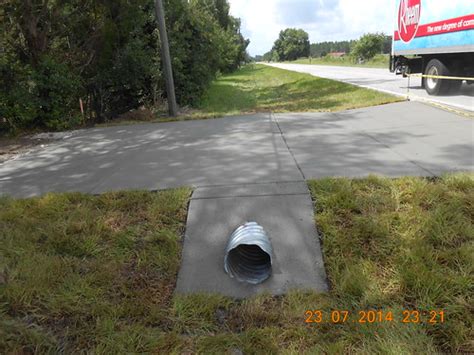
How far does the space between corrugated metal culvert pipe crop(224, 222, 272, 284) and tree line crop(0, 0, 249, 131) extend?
25.2 feet

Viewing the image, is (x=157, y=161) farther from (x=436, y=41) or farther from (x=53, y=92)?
(x=436, y=41)

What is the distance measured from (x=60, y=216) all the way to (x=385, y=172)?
3.51m

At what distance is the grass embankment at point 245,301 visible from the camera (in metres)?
2.25

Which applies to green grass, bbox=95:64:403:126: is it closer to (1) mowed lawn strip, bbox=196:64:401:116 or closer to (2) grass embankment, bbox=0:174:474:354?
(1) mowed lawn strip, bbox=196:64:401:116

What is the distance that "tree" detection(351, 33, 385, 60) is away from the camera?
56.1 m

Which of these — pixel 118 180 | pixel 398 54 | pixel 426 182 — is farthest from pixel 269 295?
pixel 398 54

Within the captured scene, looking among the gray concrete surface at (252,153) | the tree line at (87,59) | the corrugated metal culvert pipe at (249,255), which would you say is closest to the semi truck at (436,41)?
the gray concrete surface at (252,153)

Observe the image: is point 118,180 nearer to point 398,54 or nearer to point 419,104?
point 419,104

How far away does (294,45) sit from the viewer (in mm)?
134500

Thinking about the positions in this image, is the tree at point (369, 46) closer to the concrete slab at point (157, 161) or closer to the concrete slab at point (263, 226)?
the concrete slab at point (157, 161)

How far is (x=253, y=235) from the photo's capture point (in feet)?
9.37

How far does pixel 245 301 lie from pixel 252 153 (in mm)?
2973

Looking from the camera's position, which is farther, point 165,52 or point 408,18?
point 408,18

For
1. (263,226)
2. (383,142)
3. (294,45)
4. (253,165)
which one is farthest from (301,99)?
(294,45)
